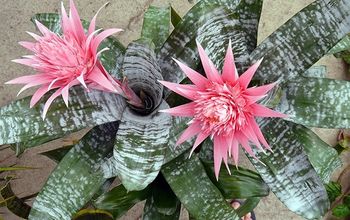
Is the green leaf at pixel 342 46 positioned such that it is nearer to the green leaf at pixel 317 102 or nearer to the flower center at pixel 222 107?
the green leaf at pixel 317 102

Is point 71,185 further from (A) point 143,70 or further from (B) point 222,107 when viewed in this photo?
(B) point 222,107

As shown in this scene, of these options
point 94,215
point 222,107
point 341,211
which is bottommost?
point 341,211

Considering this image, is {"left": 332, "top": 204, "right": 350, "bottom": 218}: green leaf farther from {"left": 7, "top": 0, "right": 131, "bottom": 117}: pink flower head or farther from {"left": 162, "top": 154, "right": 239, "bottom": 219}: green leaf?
{"left": 7, "top": 0, "right": 131, "bottom": 117}: pink flower head

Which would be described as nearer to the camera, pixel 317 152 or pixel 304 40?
pixel 304 40

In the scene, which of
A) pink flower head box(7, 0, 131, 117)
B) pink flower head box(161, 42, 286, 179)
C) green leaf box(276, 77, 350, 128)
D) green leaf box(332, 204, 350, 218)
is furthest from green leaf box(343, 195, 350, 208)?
pink flower head box(7, 0, 131, 117)

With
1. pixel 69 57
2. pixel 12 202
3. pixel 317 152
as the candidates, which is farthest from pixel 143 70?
pixel 12 202

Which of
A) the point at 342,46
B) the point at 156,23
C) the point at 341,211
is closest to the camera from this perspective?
the point at 156,23

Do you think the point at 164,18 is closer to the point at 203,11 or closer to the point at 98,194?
the point at 203,11
